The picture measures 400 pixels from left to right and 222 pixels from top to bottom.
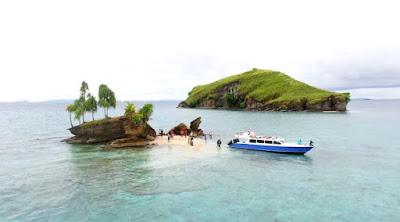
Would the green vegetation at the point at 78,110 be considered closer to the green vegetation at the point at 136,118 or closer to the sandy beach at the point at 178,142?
the green vegetation at the point at 136,118

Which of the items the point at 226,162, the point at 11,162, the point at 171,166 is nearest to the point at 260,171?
the point at 226,162

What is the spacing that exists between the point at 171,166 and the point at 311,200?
22945mm

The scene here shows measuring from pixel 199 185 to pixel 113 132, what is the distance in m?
40.2

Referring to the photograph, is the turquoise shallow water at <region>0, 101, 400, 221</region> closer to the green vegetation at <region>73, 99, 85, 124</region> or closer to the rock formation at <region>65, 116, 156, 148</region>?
the rock formation at <region>65, 116, 156, 148</region>

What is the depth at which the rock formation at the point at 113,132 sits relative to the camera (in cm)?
6425

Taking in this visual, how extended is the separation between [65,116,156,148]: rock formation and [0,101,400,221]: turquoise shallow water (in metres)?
7.46

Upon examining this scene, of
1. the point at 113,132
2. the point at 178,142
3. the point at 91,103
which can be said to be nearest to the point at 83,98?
the point at 91,103

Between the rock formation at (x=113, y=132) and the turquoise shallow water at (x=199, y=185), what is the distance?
7456 millimetres

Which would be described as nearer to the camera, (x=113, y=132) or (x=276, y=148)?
(x=276, y=148)

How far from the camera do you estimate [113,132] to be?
220 ft

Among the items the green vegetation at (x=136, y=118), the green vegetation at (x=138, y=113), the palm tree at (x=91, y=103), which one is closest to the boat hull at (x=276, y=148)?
the green vegetation at (x=138, y=113)

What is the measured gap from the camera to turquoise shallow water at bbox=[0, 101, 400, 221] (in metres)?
26.5

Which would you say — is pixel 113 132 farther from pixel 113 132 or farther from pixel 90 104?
pixel 90 104

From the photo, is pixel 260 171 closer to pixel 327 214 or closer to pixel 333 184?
pixel 333 184
